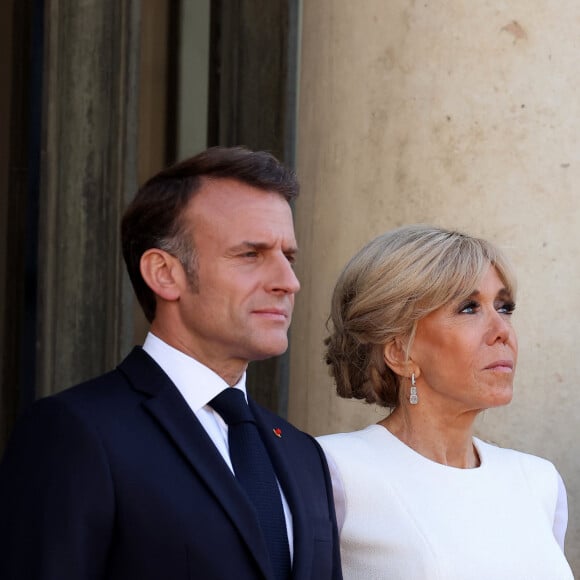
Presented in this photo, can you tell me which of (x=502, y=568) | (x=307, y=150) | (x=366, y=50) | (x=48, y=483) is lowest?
(x=502, y=568)

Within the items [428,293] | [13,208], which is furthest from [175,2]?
[428,293]

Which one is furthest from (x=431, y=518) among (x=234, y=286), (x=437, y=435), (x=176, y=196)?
A: (x=176, y=196)

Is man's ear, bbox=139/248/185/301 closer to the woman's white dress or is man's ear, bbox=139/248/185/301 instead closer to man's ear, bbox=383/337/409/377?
the woman's white dress

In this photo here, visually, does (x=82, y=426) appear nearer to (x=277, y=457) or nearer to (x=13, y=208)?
(x=277, y=457)

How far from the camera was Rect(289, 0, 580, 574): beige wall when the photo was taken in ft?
14.1

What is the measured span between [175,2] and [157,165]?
77cm

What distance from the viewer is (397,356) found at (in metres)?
3.85

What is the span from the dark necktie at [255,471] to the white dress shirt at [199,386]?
0.6 inches

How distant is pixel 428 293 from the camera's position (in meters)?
3.72

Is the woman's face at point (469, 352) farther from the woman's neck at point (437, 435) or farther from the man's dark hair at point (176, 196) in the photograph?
the man's dark hair at point (176, 196)

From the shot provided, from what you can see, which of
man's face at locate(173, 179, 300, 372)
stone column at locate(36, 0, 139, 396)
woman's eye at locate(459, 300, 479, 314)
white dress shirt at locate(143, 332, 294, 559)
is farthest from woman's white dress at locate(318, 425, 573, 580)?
stone column at locate(36, 0, 139, 396)

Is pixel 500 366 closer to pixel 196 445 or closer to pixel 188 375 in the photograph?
pixel 188 375

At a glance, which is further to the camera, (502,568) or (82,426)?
(502,568)

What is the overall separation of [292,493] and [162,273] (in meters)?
0.57
